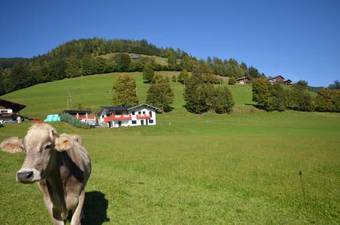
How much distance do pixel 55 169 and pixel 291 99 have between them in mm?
127953

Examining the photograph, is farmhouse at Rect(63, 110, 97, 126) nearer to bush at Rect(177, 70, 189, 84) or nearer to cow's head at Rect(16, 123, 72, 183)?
bush at Rect(177, 70, 189, 84)

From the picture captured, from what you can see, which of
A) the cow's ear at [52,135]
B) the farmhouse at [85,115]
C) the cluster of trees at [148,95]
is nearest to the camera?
the cow's ear at [52,135]

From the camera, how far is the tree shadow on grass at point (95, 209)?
11.8 m

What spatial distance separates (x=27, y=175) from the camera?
22.1ft

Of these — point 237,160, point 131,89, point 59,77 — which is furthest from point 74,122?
point 59,77

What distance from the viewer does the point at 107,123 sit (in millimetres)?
103875

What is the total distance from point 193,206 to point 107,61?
180 metres

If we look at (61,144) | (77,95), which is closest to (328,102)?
(77,95)

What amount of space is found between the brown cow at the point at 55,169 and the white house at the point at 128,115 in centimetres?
9402

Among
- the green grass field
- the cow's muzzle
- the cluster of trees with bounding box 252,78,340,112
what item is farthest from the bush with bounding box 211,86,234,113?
the cow's muzzle

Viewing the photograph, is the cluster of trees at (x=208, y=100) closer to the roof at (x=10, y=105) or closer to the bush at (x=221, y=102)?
the bush at (x=221, y=102)

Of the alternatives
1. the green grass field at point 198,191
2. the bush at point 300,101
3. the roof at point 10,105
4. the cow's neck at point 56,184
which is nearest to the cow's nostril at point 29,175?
the cow's neck at point 56,184

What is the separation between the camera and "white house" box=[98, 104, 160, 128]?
4087 inches

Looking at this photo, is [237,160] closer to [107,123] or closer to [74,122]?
[74,122]
